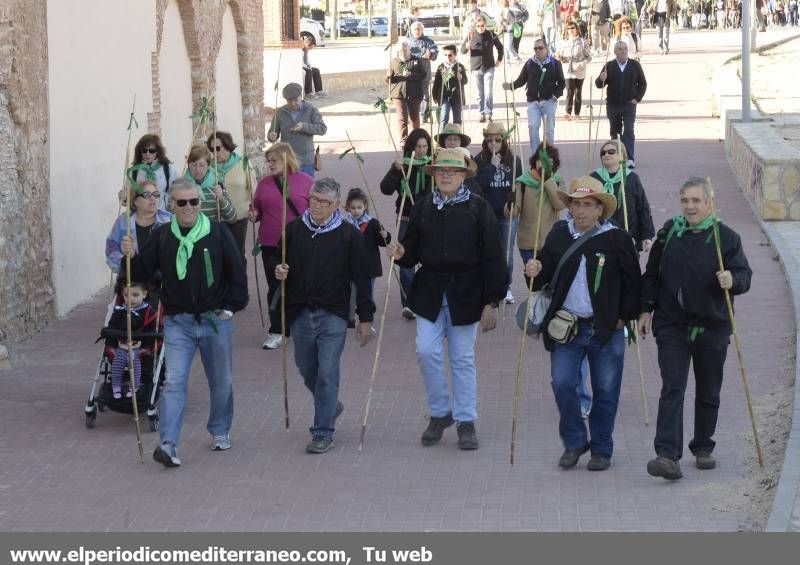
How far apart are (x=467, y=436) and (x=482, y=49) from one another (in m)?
17.4

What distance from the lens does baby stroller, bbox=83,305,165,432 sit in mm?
9617

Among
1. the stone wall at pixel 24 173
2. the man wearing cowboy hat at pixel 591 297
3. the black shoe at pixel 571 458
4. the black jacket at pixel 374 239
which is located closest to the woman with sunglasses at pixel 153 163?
the stone wall at pixel 24 173

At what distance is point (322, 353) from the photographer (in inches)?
352

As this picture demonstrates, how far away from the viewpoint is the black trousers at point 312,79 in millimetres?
32562

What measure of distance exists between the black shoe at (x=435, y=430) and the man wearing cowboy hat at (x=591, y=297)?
98cm

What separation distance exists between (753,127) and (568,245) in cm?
1308

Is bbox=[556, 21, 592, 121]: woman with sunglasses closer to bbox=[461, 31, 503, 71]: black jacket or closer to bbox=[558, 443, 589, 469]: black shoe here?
bbox=[461, 31, 503, 71]: black jacket

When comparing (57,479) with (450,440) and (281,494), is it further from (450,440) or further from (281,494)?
(450,440)

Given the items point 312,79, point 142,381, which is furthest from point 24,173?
point 312,79

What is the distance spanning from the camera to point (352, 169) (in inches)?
904

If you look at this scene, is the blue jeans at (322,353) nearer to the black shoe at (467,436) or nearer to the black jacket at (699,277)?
the black shoe at (467,436)

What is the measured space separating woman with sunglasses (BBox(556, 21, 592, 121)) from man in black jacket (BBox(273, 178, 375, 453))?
17.2 m

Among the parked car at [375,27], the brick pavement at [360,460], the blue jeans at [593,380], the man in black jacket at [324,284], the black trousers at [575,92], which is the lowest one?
the brick pavement at [360,460]

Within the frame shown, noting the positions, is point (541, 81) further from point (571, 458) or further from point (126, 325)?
point (571, 458)
